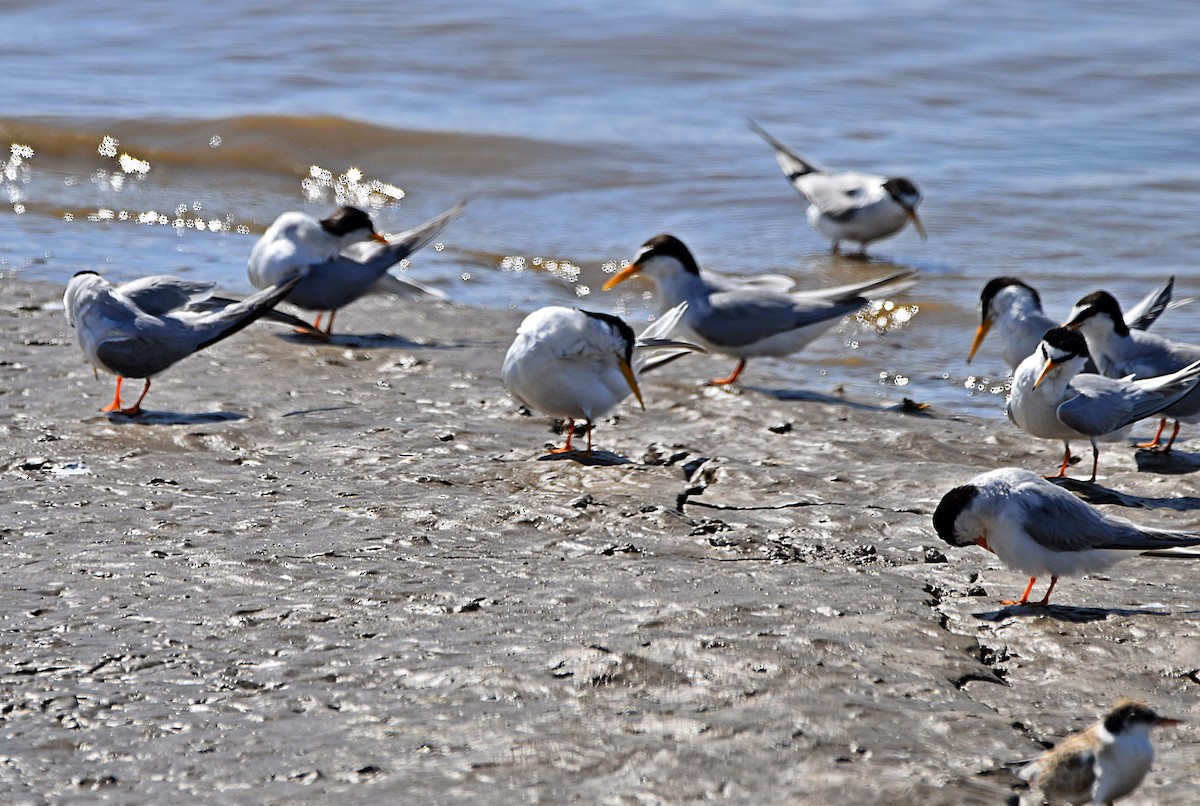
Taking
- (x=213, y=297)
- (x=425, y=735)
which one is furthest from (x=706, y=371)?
(x=425, y=735)

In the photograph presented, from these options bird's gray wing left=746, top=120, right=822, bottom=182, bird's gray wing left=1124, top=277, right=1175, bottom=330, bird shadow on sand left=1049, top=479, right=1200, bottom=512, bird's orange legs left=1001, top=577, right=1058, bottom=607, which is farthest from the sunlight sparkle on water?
bird's orange legs left=1001, top=577, right=1058, bottom=607

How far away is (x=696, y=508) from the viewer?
5.35 m

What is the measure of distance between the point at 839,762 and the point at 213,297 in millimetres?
4650

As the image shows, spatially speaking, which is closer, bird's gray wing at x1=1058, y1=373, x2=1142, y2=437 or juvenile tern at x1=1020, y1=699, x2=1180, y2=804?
juvenile tern at x1=1020, y1=699, x2=1180, y2=804

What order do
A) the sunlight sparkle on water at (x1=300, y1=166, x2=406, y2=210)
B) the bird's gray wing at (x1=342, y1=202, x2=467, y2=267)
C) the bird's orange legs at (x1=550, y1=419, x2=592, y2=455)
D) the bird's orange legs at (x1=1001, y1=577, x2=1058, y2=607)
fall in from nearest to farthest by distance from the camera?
the bird's orange legs at (x1=1001, y1=577, x2=1058, y2=607)
the bird's orange legs at (x1=550, y1=419, x2=592, y2=455)
the bird's gray wing at (x1=342, y1=202, x2=467, y2=267)
the sunlight sparkle on water at (x1=300, y1=166, x2=406, y2=210)

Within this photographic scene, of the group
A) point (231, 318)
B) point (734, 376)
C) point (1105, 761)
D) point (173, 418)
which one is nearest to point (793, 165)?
point (734, 376)

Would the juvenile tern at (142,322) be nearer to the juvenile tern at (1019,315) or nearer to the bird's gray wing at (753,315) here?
the bird's gray wing at (753,315)

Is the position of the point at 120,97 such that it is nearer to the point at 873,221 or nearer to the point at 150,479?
the point at 873,221

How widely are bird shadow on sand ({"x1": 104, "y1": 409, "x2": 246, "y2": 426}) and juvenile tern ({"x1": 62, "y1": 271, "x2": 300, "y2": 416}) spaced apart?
55 mm

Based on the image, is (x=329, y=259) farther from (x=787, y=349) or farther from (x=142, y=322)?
(x=787, y=349)

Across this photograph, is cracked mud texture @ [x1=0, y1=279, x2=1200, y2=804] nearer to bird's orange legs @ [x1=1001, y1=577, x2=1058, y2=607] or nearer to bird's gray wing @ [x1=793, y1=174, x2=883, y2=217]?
bird's orange legs @ [x1=1001, y1=577, x2=1058, y2=607]

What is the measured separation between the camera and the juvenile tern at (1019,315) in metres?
7.18

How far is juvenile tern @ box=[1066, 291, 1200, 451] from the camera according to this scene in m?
6.56

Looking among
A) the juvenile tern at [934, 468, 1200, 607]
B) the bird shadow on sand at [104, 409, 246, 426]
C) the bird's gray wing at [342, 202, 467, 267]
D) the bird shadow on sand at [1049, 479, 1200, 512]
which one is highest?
the bird's gray wing at [342, 202, 467, 267]
